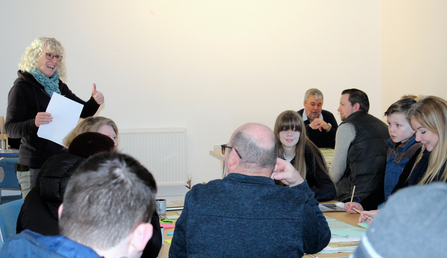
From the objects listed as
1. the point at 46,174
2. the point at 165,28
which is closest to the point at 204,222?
the point at 46,174

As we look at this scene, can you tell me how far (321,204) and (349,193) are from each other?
0.72 meters

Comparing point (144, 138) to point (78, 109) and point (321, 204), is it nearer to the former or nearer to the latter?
point (78, 109)

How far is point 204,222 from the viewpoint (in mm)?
1253

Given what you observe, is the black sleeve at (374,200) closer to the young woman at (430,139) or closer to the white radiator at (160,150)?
the young woman at (430,139)

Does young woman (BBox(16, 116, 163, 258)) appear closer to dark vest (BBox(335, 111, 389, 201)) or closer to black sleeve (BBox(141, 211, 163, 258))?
black sleeve (BBox(141, 211, 163, 258))

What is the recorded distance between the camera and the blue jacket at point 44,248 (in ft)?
2.32

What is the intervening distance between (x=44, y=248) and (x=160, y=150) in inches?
174

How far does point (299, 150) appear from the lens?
2.74m

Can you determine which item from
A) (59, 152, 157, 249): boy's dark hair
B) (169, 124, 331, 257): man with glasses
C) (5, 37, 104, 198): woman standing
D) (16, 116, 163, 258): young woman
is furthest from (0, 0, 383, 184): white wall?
(59, 152, 157, 249): boy's dark hair

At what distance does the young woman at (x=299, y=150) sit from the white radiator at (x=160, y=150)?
2581mm

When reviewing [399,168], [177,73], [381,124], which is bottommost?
[399,168]

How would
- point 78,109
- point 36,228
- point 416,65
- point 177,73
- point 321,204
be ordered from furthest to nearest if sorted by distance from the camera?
point 177,73, point 416,65, point 78,109, point 321,204, point 36,228

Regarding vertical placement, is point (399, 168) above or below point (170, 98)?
below

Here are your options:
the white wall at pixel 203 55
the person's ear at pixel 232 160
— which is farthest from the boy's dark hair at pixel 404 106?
the white wall at pixel 203 55
